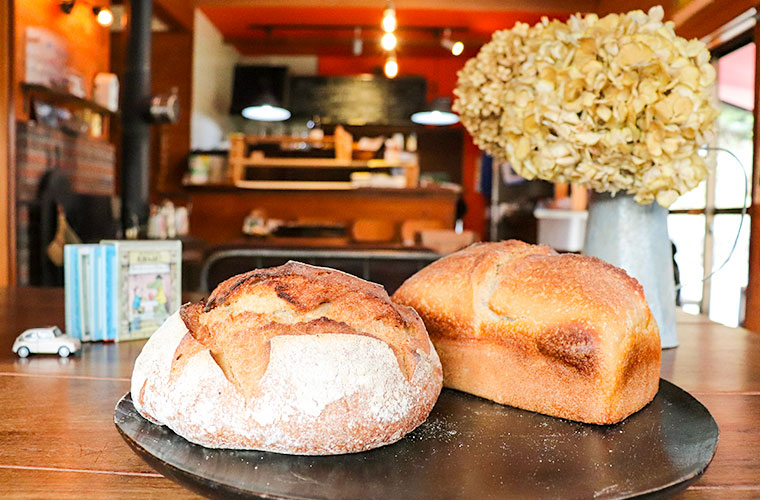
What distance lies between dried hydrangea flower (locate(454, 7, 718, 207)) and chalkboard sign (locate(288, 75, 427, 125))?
7.54m

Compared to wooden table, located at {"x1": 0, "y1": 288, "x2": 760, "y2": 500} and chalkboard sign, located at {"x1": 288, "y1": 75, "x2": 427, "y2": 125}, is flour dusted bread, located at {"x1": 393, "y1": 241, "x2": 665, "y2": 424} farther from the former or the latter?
chalkboard sign, located at {"x1": 288, "y1": 75, "x2": 427, "y2": 125}

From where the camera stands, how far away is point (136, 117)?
4879 millimetres

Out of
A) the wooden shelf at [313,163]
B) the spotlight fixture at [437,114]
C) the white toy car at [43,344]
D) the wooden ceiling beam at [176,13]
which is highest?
the wooden ceiling beam at [176,13]

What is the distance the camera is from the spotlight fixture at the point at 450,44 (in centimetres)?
728

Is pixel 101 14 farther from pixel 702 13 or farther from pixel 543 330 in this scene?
pixel 543 330

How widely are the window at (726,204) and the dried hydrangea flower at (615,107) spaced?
4579mm

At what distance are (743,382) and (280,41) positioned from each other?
8.16 m

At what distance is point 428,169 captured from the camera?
954 cm

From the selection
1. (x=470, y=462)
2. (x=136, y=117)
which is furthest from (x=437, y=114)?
(x=470, y=462)

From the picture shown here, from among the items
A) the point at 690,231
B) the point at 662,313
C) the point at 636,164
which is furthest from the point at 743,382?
the point at 690,231

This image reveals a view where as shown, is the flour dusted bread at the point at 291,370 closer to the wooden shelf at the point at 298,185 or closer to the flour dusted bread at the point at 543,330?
the flour dusted bread at the point at 543,330

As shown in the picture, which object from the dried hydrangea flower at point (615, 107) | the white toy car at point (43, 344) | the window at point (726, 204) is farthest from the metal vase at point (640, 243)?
the window at point (726, 204)

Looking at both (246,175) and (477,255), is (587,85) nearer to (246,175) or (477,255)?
(477,255)

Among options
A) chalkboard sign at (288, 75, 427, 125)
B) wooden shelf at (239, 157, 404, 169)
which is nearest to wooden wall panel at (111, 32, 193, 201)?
wooden shelf at (239, 157, 404, 169)
